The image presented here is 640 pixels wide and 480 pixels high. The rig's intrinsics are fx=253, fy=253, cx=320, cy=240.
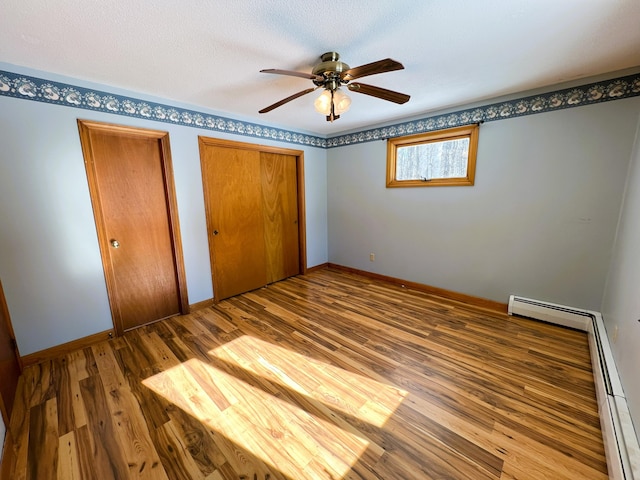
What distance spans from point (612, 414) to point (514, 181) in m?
2.00

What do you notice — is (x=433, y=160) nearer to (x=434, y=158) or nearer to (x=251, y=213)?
(x=434, y=158)

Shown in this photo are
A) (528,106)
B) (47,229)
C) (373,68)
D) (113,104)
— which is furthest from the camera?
(528,106)

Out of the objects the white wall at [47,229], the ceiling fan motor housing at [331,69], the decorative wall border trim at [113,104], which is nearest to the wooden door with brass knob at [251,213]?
the decorative wall border trim at [113,104]

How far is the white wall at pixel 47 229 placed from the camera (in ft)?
6.04

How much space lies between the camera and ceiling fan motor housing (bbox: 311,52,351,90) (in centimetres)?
164

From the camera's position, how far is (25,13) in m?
1.26

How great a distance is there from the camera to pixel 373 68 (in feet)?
4.69

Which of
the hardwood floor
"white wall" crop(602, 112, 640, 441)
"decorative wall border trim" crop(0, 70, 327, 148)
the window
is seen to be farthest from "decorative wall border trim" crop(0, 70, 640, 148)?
the hardwood floor

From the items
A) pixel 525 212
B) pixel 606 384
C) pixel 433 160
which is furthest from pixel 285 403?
pixel 433 160

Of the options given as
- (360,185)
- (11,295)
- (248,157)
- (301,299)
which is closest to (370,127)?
(360,185)

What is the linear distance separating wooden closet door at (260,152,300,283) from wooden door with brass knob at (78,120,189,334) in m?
1.22

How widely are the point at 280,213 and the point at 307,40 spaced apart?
96.2 inches

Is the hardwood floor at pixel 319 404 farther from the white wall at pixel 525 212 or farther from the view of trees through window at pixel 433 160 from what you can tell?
the view of trees through window at pixel 433 160

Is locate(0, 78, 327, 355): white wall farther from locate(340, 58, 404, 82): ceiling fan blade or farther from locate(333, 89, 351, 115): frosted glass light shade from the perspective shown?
locate(340, 58, 404, 82): ceiling fan blade
